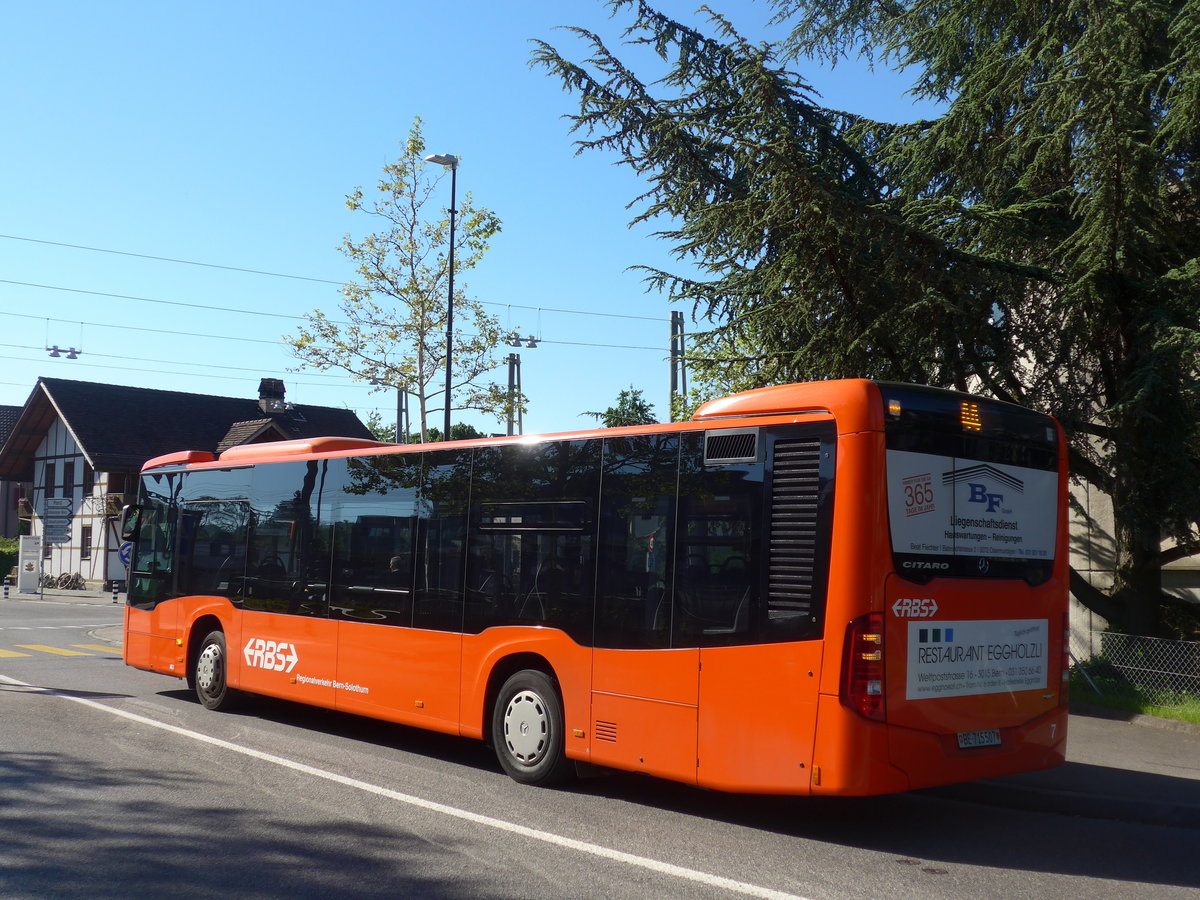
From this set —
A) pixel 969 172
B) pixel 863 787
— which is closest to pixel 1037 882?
pixel 863 787

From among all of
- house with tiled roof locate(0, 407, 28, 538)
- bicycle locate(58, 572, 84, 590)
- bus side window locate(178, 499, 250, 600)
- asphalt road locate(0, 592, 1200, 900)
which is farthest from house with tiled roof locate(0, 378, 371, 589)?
asphalt road locate(0, 592, 1200, 900)

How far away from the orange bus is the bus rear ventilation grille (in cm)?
2

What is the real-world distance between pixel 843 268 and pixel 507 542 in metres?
5.27

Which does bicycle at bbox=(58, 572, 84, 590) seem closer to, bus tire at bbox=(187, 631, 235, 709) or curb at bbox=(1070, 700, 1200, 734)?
bus tire at bbox=(187, 631, 235, 709)

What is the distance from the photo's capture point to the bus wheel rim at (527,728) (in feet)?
27.9

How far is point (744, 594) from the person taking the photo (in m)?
7.16

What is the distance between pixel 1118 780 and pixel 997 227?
595 centimetres

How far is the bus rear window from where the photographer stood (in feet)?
22.7

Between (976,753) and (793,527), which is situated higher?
(793,527)

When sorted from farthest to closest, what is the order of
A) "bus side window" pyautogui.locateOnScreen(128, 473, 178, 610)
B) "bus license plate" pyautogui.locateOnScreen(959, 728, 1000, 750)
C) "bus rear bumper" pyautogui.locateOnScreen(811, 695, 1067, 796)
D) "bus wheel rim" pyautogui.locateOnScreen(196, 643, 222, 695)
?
"bus side window" pyautogui.locateOnScreen(128, 473, 178, 610) < "bus wheel rim" pyautogui.locateOnScreen(196, 643, 222, 695) < "bus license plate" pyautogui.locateOnScreen(959, 728, 1000, 750) < "bus rear bumper" pyautogui.locateOnScreen(811, 695, 1067, 796)

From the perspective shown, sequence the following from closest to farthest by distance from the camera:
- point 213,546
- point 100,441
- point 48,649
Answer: point 213,546 → point 48,649 → point 100,441

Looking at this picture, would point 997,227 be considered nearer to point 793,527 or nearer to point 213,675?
point 793,527

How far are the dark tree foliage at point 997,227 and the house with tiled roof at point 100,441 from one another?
35689 millimetres

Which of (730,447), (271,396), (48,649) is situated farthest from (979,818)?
(271,396)
